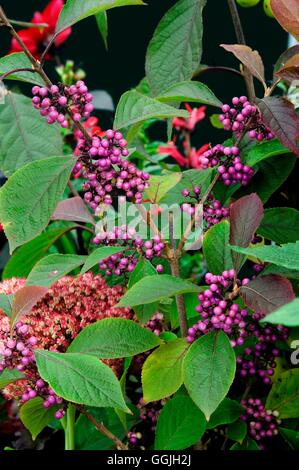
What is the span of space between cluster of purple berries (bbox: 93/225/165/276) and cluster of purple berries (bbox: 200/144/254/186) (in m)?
0.07

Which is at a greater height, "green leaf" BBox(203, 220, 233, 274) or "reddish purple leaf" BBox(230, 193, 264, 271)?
"reddish purple leaf" BBox(230, 193, 264, 271)

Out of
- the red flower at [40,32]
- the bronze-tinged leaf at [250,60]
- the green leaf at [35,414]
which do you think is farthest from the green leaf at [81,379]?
the red flower at [40,32]

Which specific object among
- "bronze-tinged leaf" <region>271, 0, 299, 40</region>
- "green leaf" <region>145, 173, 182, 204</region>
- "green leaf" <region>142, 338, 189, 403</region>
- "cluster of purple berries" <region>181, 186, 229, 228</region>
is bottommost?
"green leaf" <region>142, 338, 189, 403</region>

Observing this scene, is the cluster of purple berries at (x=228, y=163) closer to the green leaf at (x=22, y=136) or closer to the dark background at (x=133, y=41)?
the green leaf at (x=22, y=136)

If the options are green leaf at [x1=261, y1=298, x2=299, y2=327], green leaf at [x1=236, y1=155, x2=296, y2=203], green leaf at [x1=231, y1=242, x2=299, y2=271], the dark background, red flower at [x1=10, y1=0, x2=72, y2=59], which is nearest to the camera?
green leaf at [x1=261, y1=298, x2=299, y2=327]

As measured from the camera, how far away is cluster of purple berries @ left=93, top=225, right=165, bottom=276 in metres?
0.51

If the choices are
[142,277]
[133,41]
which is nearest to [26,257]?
[142,277]

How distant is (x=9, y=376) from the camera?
1.57 feet

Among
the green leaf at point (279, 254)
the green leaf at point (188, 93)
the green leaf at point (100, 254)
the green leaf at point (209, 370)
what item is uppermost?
the green leaf at point (188, 93)

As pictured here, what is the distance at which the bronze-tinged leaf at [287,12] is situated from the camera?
19.0 inches

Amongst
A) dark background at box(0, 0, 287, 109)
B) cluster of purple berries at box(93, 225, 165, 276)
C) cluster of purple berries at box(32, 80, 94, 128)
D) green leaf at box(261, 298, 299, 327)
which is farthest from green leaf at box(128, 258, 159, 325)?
dark background at box(0, 0, 287, 109)

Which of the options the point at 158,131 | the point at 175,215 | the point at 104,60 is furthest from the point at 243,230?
the point at 104,60

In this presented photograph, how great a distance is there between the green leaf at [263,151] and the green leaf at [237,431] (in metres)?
0.19

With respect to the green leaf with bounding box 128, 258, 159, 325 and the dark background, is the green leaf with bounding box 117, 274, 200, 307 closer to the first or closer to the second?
the green leaf with bounding box 128, 258, 159, 325
